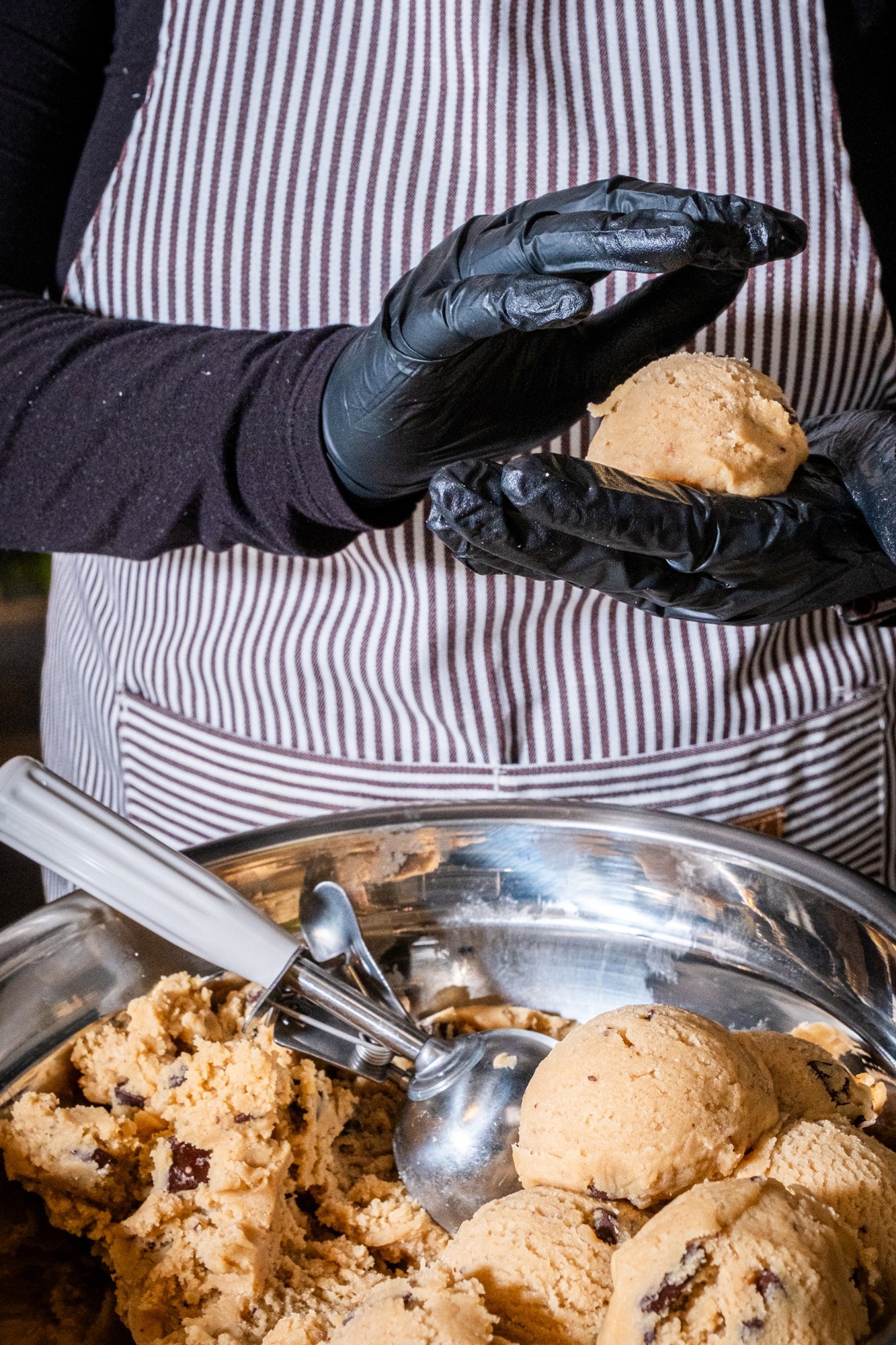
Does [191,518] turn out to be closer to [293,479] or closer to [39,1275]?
[293,479]

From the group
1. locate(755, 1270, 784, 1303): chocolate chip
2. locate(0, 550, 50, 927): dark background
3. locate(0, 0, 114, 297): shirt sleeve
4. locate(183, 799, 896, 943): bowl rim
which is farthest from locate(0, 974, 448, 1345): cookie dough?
locate(0, 550, 50, 927): dark background

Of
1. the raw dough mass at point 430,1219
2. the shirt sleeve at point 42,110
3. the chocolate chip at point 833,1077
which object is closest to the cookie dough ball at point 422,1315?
the raw dough mass at point 430,1219

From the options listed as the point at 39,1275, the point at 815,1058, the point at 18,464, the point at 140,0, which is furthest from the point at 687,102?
the point at 39,1275

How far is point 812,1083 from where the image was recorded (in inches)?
24.0

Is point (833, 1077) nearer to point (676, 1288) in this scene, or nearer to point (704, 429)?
point (676, 1288)

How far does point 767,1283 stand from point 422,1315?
15 centimetres

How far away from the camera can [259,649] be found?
0.98 meters

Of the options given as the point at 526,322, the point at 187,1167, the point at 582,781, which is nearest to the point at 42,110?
the point at 526,322

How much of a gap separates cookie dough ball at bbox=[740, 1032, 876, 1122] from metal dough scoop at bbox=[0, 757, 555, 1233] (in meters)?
0.14

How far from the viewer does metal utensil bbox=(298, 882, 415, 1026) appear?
28.8 inches

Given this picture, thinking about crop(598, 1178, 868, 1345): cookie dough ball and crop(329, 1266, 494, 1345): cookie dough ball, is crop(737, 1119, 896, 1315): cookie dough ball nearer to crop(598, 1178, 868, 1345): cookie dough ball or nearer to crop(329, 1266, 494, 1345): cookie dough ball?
crop(598, 1178, 868, 1345): cookie dough ball

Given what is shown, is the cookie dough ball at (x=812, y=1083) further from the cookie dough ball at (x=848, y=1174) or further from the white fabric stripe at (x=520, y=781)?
the white fabric stripe at (x=520, y=781)

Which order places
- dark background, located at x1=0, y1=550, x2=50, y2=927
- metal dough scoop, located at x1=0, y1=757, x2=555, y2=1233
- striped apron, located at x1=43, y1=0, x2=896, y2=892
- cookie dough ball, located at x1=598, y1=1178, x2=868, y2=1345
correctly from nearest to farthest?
cookie dough ball, located at x1=598, y1=1178, x2=868, y2=1345
metal dough scoop, located at x1=0, y1=757, x2=555, y2=1233
striped apron, located at x1=43, y1=0, x2=896, y2=892
dark background, located at x1=0, y1=550, x2=50, y2=927

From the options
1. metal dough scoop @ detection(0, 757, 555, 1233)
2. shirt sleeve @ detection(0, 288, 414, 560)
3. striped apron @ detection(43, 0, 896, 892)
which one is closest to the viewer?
metal dough scoop @ detection(0, 757, 555, 1233)
